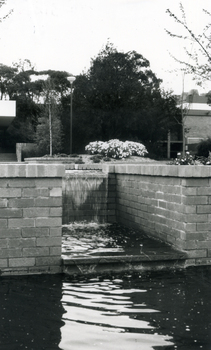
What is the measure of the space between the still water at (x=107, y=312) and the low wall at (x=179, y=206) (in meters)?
0.70

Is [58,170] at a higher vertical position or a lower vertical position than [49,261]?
higher

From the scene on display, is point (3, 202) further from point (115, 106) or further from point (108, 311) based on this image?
point (115, 106)

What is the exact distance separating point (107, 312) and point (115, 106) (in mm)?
35126

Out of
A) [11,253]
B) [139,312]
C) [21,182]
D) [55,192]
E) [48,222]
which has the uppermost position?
[21,182]

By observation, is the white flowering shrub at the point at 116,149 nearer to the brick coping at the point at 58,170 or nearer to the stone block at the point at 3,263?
the brick coping at the point at 58,170

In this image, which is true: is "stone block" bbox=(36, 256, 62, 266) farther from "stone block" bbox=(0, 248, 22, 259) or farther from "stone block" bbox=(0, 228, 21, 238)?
"stone block" bbox=(0, 228, 21, 238)

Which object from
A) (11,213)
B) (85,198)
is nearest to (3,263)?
(11,213)

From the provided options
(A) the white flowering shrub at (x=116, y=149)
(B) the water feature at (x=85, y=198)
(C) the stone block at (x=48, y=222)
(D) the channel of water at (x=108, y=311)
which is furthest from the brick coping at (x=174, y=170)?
(A) the white flowering shrub at (x=116, y=149)

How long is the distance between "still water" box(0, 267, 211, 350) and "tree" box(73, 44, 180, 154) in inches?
1307

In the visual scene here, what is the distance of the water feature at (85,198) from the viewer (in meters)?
12.1

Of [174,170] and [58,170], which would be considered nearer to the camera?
[58,170]

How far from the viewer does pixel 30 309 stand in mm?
5352

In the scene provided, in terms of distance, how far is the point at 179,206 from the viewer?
791 cm

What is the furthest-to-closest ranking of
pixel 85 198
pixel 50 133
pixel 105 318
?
pixel 50 133
pixel 85 198
pixel 105 318
